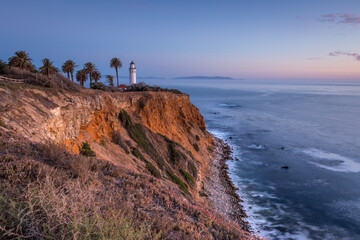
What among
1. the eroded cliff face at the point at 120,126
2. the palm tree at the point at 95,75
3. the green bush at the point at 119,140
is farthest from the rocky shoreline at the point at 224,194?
the palm tree at the point at 95,75

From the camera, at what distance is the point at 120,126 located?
92.7 feet

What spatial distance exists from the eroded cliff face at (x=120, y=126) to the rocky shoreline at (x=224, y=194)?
63.0 inches

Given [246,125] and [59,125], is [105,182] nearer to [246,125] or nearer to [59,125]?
[59,125]

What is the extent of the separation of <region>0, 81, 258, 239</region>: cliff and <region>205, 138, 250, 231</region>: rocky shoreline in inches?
47.3

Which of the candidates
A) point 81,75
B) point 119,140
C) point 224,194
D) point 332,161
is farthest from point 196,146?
point 81,75

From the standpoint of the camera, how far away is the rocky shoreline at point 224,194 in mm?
23703

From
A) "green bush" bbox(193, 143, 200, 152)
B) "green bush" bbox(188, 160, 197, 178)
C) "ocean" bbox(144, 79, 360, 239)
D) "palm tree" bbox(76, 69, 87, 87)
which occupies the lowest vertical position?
"ocean" bbox(144, 79, 360, 239)

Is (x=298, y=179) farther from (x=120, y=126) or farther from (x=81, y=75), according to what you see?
(x=81, y=75)

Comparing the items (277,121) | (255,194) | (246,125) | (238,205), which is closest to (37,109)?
(238,205)

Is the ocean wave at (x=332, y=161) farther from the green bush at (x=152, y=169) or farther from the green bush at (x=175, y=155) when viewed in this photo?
the green bush at (x=152, y=169)

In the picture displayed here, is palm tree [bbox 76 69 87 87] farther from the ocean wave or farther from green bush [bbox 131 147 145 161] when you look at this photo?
the ocean wave

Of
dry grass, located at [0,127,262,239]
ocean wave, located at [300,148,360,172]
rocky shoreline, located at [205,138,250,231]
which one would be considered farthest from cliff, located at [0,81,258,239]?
ocean wave, located at [300,148,360,172]

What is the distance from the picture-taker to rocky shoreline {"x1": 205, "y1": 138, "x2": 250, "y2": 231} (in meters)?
23.7

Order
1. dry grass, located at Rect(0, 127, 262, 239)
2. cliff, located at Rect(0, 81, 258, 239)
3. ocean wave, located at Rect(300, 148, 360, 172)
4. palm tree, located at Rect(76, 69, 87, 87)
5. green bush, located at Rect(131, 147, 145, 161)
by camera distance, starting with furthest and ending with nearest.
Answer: palm tree, located at Rect(76, 69, 87, 87)
ocean wave, located at Rect(300, 148, 360, 172)
green bush, located at Rect(131, 147, 145, 161)
cliff, located at Rect(0, 81, 258, 239)
dry grass, located at Rect(0, 127, 262, 239)
